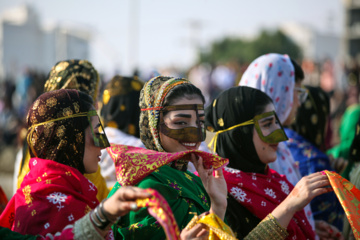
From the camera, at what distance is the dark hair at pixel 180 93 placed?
9.59 ft

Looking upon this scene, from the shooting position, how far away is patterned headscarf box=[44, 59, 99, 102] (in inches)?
157

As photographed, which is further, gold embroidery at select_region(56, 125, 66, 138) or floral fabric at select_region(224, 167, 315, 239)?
floral fabric at select_region(224, 167, 315, 239)

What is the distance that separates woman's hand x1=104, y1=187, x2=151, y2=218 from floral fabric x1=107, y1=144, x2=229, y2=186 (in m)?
0.41

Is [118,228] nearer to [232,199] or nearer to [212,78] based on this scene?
[232,199]

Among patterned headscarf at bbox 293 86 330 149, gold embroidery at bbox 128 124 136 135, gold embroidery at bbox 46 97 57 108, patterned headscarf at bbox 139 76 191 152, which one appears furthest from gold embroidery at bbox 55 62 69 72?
patterned headscarf at bbox 293 86 330 149

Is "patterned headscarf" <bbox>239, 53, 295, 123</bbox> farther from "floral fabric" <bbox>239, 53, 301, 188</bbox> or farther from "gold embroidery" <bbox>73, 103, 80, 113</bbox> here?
"gold embroidery" <bbox>73, 103, 80, 113</bbox>

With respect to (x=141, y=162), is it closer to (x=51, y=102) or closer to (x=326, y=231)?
(x=51, y=102)

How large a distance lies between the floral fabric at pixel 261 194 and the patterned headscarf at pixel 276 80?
0.98 m

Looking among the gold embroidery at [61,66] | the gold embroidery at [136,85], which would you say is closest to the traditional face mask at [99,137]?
the gold embroidery at [61,66]

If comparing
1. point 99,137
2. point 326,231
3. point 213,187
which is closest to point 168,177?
point 213,187

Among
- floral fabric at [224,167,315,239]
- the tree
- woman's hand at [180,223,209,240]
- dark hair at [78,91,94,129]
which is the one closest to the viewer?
woman's hand at [180,223,209,240]

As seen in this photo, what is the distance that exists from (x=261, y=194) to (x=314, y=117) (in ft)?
5.88

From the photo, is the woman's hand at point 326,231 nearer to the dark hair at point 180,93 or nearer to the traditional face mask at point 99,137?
the dark hair at point 180,93

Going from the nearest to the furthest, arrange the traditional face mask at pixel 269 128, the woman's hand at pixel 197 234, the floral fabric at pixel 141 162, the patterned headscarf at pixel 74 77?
the woman's hand at pixel 197 234 < the floral fabric at pixel 141 162 < the traditional face mask at pixel 269 128 < the patterned headscarf at pixel 74 77
